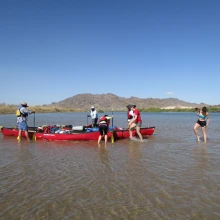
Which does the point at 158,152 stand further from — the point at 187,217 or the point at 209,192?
the point at 187,217

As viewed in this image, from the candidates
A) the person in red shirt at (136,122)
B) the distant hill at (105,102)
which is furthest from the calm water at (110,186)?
the distant hill at (105,102)

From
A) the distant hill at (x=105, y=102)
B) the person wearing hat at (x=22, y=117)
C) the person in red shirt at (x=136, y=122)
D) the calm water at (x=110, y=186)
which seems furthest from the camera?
the distant hill at (x=105, y=102)

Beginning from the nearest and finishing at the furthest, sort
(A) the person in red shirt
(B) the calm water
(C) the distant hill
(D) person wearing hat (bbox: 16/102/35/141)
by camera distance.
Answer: (B) the calm water
(A) the person in red shirt
(D) person wearing hat (bbox: 16/102/35/141)
(C) the distant hill

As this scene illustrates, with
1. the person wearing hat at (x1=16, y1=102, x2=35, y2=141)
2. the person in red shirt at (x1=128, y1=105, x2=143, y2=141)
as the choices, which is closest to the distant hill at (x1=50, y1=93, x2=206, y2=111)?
the person wearing hat at (x1=16, y1=102, x2=35, y2=141)

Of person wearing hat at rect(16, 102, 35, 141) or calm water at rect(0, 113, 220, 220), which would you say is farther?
person wearing hat at rect(16, 102, 35, 141)

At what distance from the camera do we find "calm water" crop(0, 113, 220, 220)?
470cm

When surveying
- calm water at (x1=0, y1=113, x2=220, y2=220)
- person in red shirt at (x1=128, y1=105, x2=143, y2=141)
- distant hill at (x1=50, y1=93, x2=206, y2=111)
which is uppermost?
distant hill at (x1=50, y1=93, x2=206, y2=111)

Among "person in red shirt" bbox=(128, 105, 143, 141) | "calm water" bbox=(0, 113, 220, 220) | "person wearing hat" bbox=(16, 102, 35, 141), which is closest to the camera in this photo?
"calm water" bbox=(0, 113, 220, 220)

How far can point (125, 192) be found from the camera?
18.6ft

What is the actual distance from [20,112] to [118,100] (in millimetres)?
170570

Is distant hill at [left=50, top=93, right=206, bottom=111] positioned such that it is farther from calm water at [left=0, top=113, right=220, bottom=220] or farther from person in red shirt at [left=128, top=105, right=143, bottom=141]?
calm water at [left=0, top=113, right=220, bottom=220]

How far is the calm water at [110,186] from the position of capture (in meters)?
4.70

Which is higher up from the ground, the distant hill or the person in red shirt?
the distant hill

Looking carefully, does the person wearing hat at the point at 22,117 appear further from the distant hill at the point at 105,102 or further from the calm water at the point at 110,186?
the distant hill at the point at 105,102
